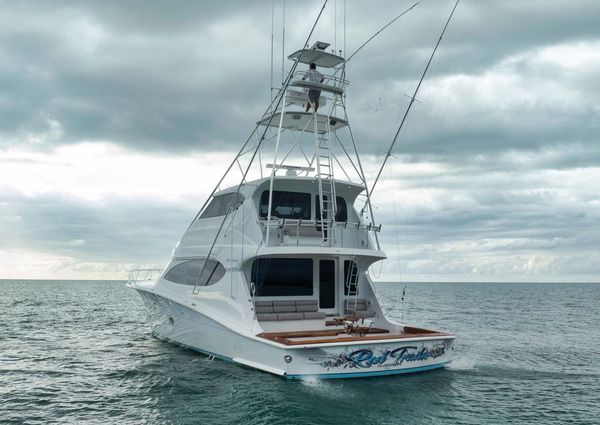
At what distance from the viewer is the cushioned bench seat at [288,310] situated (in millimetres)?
12962

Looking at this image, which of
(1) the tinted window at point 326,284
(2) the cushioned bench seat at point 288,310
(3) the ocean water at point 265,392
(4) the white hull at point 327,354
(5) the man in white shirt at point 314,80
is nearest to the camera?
(3) the ocean water at point 265,392

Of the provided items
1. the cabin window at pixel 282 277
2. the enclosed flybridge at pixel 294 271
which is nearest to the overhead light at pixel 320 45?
the enclosed flybridge at pixel 294 271

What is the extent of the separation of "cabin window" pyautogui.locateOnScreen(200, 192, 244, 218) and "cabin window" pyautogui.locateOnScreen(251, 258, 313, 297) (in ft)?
5.74

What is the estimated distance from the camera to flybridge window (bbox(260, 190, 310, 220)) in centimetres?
1370

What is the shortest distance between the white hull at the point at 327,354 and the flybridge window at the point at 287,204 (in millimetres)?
3124

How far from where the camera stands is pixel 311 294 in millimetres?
13812

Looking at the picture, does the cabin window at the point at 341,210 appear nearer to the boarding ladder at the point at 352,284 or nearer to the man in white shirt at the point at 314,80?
the boarding ladder at the point at 352,284

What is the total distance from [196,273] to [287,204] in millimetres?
3219

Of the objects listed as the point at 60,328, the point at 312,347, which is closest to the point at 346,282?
the point at 312,347

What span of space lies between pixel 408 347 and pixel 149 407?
211 inches

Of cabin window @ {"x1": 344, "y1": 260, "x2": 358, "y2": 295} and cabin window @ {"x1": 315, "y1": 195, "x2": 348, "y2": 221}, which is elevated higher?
cabin window @ {"x1": 315, "y1": 195, "x2": 348, "y2": 221}

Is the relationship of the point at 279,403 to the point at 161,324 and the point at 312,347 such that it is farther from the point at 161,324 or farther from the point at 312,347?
the point at 161,324

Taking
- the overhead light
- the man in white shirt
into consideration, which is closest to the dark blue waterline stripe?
the man in white shirt

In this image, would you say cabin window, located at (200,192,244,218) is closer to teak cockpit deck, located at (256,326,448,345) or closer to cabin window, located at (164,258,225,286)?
cabin window, located at (164,258,225,286)
